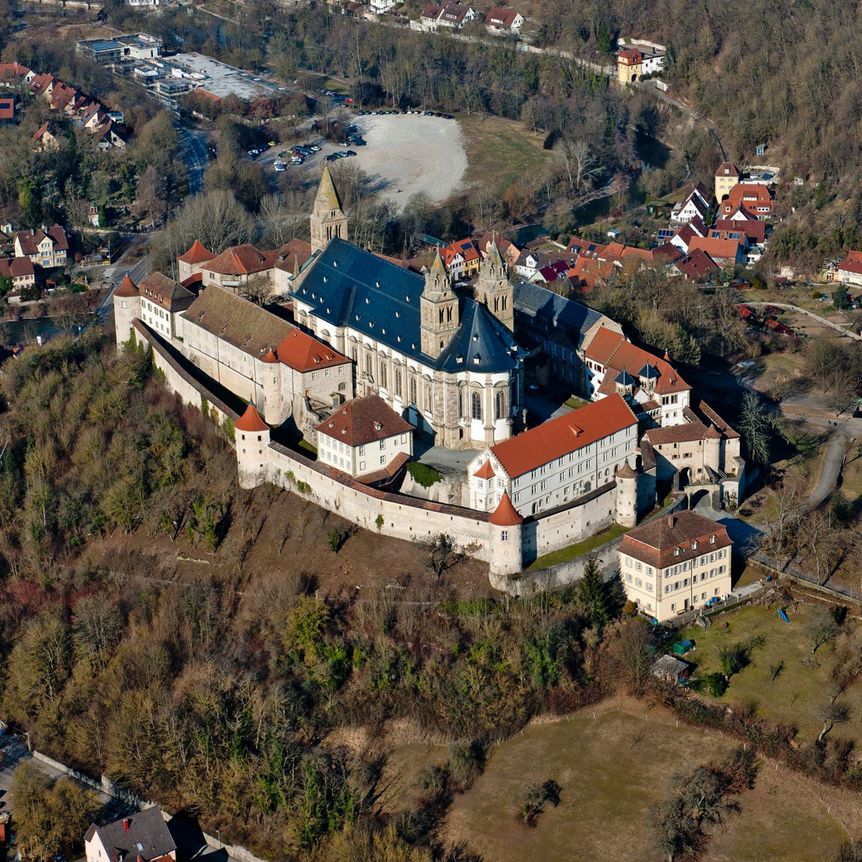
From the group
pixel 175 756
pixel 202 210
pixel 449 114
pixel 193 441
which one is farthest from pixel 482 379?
pixel 449 114

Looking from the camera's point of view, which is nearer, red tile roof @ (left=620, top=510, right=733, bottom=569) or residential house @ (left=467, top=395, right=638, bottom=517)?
red tile roof @ (left=620, top=510, right=733, bottom=569)

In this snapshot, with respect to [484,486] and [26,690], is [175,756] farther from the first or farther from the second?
[484,486]

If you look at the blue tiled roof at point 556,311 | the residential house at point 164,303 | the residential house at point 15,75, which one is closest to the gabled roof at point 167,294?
the residential house at point 164,303

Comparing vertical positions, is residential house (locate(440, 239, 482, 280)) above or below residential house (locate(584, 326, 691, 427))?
below

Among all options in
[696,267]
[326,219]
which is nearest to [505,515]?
[326,219]

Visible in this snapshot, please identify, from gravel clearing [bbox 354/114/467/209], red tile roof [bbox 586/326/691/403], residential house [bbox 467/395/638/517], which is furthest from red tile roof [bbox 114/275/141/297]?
gravel clearing [bbox 354/114/467/209]

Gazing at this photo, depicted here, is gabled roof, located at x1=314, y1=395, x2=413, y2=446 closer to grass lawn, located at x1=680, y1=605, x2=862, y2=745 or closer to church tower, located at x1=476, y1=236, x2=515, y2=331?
church tower, located at x1=476, y1=236, x2=515, y2=331

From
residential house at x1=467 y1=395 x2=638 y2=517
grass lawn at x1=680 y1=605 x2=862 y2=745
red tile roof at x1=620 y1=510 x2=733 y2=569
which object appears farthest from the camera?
residential house at x1=467 y1=395 x2=638 y2=517
